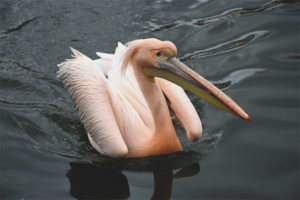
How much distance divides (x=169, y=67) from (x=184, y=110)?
0.65m

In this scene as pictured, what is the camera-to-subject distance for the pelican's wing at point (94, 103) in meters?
4.27

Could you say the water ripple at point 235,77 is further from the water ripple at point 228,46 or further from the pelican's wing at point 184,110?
the pelican's wing at point 184,110

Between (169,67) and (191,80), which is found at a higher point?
(169,67)

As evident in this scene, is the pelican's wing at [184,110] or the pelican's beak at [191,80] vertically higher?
the pelican's beak at [191,80]

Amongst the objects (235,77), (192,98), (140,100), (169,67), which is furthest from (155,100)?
(235,77)

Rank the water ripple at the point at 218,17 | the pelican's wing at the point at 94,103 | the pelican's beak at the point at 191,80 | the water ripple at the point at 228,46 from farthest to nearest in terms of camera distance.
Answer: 1. the water ripple at the point at 218,17
2. the water ripple at the point at 228,46
3. the pelican's wing at the point at 94,103
4. the pelican's beak at the point at 191,80

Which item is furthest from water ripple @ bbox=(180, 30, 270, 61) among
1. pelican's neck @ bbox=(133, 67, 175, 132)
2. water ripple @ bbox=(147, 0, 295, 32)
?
pelican's neck @ bbox=(133, 67, 175, 132)

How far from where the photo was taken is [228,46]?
6258mm

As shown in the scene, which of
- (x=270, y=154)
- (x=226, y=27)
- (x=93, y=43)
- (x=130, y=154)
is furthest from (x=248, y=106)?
(x=93, y=43)

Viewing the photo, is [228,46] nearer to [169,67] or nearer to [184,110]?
[184,110]

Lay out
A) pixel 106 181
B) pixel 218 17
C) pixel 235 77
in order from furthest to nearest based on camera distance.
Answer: pixel 218 17 < pixel 235 77 < pixel 106 181

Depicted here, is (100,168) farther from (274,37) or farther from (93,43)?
(274,37)

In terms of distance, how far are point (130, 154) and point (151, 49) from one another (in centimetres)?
104

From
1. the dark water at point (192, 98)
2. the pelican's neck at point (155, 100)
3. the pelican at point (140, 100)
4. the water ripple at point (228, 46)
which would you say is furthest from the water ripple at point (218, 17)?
the pelican's neck at point (155, 100)
